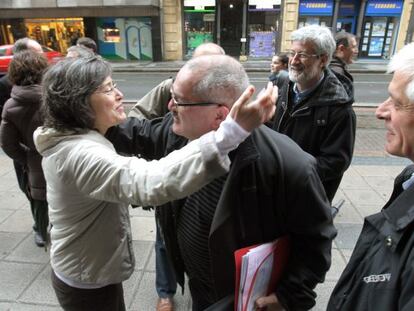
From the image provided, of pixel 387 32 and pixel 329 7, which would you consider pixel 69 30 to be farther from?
pixel 387 32

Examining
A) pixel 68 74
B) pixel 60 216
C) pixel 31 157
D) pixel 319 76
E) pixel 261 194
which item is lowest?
pixel 31 157

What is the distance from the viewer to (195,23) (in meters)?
20.7

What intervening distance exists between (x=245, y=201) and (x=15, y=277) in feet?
8.85

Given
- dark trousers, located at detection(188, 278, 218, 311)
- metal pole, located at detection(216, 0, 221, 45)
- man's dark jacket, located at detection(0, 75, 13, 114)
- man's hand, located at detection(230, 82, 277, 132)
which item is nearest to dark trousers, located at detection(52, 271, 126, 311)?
dark trousers, located at detection(188, 278, 218, 311)

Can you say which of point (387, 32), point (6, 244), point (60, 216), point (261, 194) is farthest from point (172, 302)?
point (387, 32)

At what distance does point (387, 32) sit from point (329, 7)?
11.7 feet

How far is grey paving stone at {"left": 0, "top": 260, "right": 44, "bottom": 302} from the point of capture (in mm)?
2992

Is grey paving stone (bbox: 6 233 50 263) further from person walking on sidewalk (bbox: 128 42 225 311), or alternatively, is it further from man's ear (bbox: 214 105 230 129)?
man's ear (bbox: 214 105 230 129)

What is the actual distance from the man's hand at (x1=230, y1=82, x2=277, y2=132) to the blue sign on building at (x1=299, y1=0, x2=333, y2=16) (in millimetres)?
20311

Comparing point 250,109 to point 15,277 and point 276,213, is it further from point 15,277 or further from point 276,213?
point 15,277

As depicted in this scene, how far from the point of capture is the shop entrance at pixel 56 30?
70.3ft

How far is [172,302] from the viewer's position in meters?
2.88

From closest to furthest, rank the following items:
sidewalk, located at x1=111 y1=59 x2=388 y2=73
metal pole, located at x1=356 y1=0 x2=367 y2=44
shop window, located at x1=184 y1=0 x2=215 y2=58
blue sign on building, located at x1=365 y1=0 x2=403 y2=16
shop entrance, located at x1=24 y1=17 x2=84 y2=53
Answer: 1. sidewalk, located at x1=111 y1=59 x2=388 y2=73
2. blue sign on building, located at x1=365 y1=0 x2=403 y2=16
3. metal pole, located at x1=356 y1=0 x2=367 y2=44
4. shop window, located at x1=184 y1=0 x2=215 y2=58
5. shop entrance, located at x1=24 y1=17 x2=84 y2=53

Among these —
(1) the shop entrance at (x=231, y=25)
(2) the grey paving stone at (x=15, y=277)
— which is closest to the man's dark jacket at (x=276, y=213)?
(2) the grey paving stone at (x=15, y=277)
